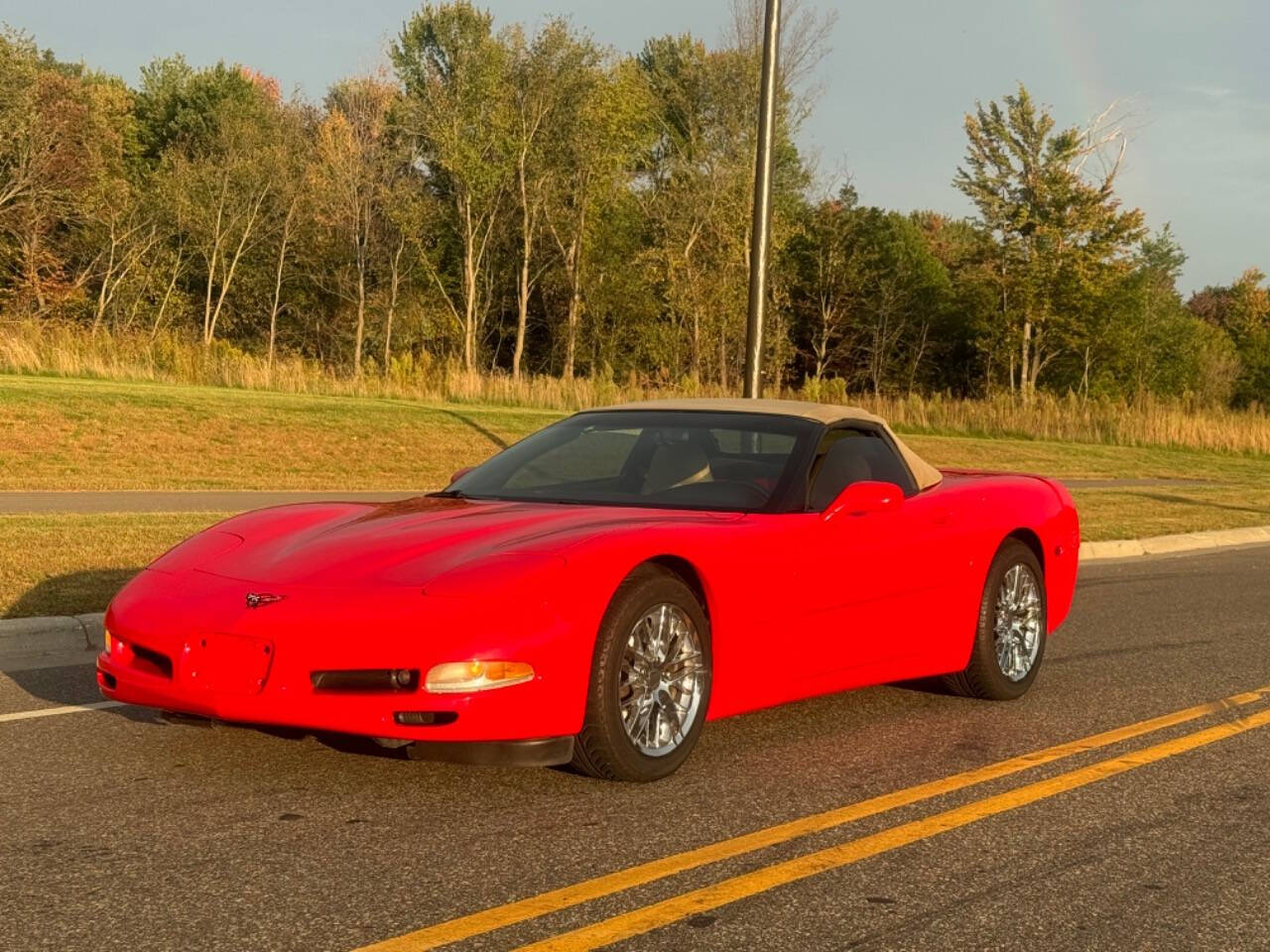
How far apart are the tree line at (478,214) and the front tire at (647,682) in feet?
151

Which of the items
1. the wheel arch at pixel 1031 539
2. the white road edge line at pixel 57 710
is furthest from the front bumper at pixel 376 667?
the wheel arch at pixel 1031 539

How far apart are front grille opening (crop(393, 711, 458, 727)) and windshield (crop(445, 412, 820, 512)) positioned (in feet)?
5.27

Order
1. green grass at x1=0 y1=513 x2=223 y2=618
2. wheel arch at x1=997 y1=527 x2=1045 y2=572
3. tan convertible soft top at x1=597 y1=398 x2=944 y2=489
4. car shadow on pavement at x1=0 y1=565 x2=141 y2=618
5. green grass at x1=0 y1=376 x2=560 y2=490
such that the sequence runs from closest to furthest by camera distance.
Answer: tan convertible soft top at x1=597 y1=398 x2=944 y2=489
wheel arch at x1=997 y1=527 x2=1045 y2=572
car shadow on pavement at x1=0 y1=565 x2=141 y2=618
green grass at x1=0 y1=513 x2=223 y2=618
green grass at x1=0 y1=376 x2=560 y2=490

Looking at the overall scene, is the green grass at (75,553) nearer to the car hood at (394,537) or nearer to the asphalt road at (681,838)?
the asphalt road at (681,838)

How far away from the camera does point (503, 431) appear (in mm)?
26125

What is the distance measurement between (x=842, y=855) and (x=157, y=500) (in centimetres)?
1273

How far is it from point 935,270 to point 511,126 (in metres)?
28.3

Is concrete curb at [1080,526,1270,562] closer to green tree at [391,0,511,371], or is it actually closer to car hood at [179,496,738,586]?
car hood at [179,496,738,586]

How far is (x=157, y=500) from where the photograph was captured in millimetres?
16078

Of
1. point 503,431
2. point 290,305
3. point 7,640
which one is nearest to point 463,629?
point 7,640

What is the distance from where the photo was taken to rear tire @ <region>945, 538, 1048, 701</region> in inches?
285

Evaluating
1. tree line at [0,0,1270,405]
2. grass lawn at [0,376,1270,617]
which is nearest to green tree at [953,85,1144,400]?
tree line at [0,0,1270,405]

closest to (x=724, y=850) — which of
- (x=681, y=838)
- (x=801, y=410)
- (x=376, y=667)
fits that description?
(x=681, y=838)

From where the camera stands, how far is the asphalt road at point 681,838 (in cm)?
393
